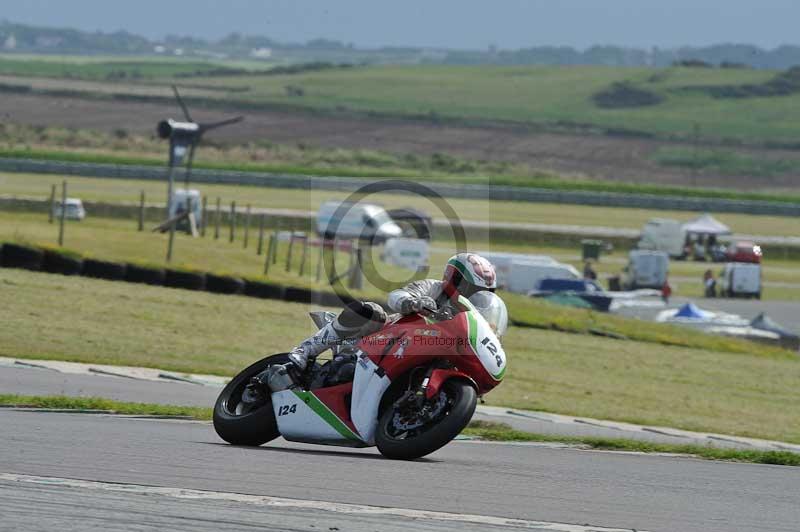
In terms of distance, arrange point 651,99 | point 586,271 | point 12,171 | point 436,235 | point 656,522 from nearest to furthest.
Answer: point 656,522, point 586,271, point 436,235, point 12,171, point 651,99

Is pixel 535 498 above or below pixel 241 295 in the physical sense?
above

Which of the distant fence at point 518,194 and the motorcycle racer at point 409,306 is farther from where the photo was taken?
the distant fence at point 518,194

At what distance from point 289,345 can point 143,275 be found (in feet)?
15.9

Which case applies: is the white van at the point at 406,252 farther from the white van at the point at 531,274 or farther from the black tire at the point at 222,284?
the black tire at the point at 222,284

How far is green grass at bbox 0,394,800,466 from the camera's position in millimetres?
11711

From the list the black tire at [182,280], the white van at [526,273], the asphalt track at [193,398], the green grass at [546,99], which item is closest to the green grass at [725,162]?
the green grass at [546,99]

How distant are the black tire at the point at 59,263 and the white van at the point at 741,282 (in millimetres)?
31596

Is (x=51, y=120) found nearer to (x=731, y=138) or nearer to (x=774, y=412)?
(x=731, y=138)

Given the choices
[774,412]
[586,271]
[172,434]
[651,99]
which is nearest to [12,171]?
[586,271]

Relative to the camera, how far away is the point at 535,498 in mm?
7695

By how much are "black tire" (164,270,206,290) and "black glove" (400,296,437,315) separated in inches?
663

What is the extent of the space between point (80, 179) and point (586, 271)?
30.2 meters

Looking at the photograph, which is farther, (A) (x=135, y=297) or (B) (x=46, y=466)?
(A) (x=135, y=297)

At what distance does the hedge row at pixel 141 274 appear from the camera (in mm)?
24594
